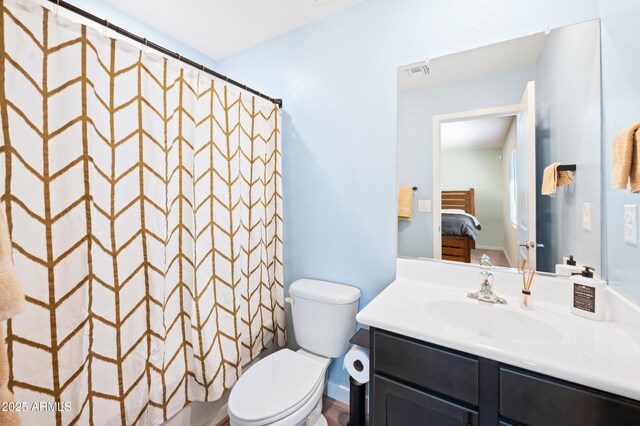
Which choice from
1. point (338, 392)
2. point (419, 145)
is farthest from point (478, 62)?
point (338, 392)

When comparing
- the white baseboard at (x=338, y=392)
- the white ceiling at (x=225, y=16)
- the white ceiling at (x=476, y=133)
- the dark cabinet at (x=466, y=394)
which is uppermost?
the white ceiling at (x=225, y=16)

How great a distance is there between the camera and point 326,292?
5.21ft

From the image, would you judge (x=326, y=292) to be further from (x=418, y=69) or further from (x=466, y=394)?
(x=418, y=69)

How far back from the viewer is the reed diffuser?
1136 millimetres

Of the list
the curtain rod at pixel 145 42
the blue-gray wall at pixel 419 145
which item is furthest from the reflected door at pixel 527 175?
the curtain rod at pixel 145 42

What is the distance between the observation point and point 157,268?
47.5 inches

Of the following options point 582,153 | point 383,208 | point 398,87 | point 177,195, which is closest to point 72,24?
point 177,195

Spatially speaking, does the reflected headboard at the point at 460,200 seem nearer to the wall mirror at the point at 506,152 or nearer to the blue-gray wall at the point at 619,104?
the wall mirror at the point at 506,152

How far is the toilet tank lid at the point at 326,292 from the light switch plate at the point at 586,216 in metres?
1.07

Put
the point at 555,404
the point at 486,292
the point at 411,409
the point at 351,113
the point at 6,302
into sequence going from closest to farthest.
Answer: the point at 6,302, the point at 555,404, the point at 411,409, the point at 486,292, the point at 351,113

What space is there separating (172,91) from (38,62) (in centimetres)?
45

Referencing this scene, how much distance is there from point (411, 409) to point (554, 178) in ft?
→ 3.67

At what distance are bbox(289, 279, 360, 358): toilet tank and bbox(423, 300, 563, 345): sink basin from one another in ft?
1.66

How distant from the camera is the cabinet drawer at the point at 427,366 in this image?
2.88ft
